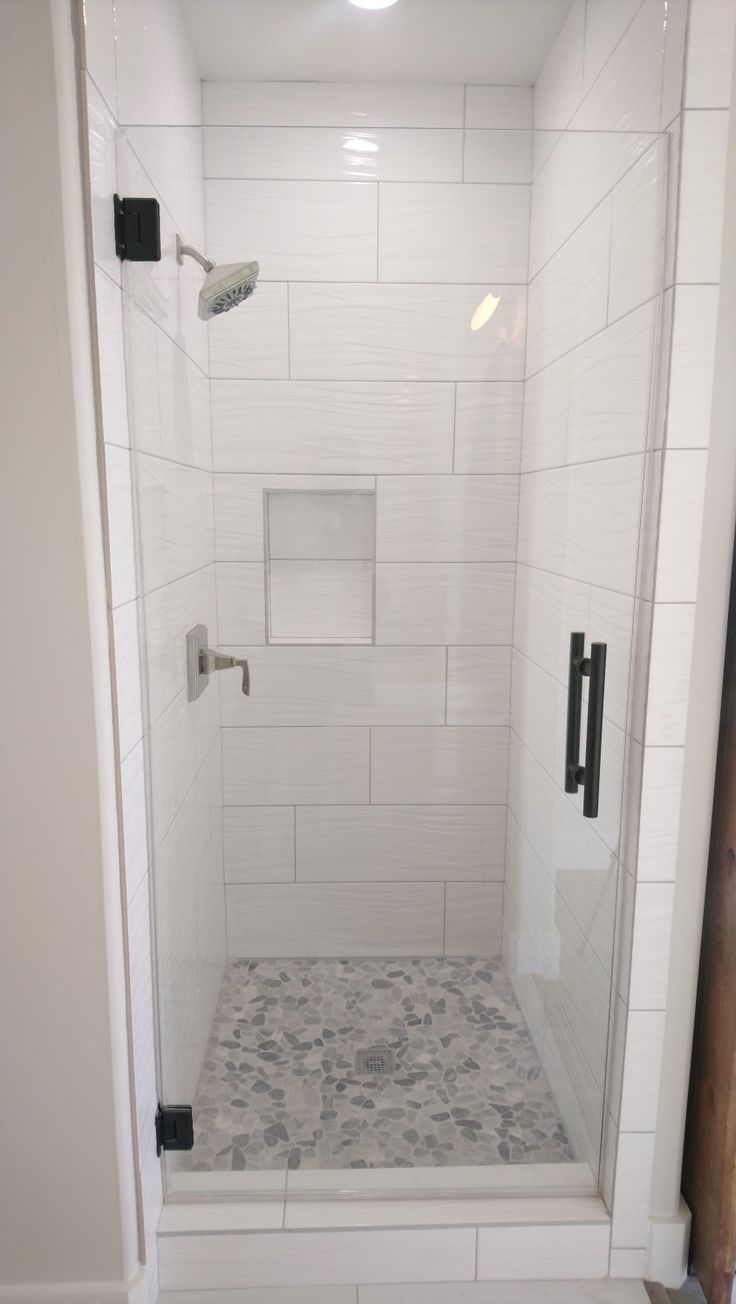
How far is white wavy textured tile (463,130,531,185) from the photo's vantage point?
4.89ft

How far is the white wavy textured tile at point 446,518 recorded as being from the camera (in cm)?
172

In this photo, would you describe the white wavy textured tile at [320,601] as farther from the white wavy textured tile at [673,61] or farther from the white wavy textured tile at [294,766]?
the white wavy textured tile at [673,61]

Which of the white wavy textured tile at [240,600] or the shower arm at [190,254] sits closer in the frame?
the shower arm at [190,254]

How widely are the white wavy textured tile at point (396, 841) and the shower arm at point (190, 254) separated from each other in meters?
1.17

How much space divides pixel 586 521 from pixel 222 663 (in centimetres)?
82

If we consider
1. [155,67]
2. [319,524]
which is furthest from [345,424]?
[155,67]

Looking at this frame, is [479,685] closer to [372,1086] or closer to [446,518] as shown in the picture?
[446,518]

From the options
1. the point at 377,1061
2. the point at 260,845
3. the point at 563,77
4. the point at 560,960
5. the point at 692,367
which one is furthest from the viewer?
the point at 260,845

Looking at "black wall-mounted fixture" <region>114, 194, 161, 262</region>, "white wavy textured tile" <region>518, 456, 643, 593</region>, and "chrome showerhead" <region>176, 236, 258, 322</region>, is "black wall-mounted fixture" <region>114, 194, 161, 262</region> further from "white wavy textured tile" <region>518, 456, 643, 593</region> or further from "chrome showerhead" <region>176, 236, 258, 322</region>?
"white wavy textured tile" <region>518, 456, 643, 593</region>

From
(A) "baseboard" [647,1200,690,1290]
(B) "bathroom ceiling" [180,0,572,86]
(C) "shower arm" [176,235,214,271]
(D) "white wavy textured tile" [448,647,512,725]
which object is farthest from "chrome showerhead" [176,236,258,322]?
(A) "baseboard" [647,1200,690,1290]

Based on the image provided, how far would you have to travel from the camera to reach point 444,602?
1777 mm

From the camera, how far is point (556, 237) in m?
1.56

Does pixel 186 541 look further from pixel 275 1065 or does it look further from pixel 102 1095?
pixel 275 1065

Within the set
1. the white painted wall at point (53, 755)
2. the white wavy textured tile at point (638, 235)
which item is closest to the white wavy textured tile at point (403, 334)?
the white wavy textured tile at point (638, 235)
